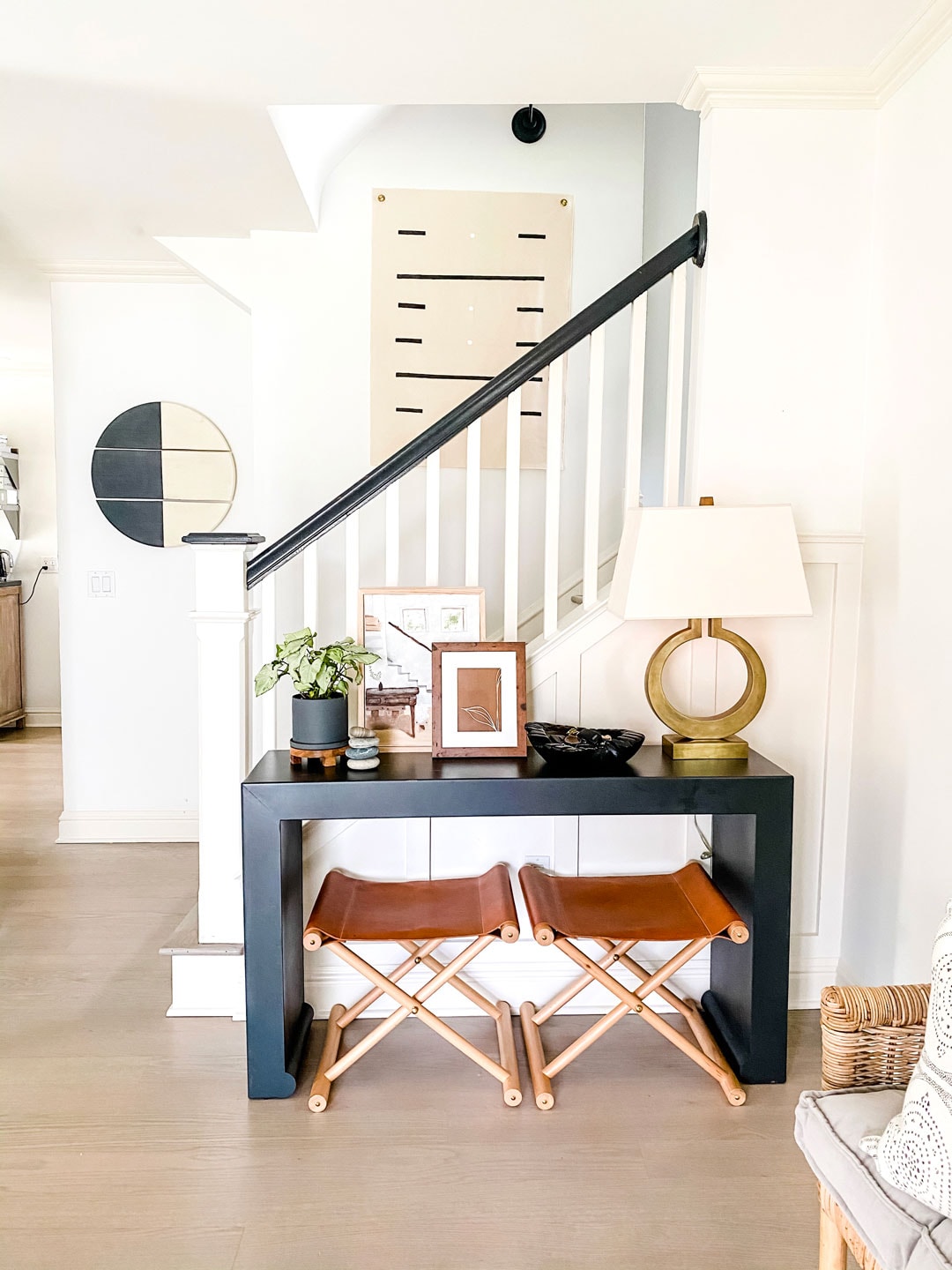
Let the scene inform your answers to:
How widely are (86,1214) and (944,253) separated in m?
2.61

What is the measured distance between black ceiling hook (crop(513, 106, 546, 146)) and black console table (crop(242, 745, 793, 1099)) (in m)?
2.41

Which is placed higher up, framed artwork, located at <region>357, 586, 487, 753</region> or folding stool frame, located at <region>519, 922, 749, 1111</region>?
framed artwork, located at <region>357, 586, 487, 753</region>

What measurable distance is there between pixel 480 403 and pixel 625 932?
1.32 m

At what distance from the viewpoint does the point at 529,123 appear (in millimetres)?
3344

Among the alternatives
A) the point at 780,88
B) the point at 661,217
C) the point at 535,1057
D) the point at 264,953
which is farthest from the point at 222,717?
the point at 661,217

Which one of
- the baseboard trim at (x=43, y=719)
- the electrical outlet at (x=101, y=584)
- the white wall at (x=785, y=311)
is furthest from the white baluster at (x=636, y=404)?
the baseboard trim at (x=43, y=719)

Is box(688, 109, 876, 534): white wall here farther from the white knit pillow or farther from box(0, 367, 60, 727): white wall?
box(0, 367, 60, 727): white wall

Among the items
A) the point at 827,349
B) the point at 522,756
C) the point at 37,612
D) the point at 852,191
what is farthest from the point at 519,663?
the point at 37,612

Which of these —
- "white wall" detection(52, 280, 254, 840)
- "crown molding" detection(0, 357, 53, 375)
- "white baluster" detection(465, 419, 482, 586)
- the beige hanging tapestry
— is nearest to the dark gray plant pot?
"white baluster" detection(465, 419, 482, 586)

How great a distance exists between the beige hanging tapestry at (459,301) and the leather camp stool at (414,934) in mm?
1660

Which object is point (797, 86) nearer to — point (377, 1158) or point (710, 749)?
point (710, 749)

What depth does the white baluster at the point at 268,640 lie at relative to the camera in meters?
2.46

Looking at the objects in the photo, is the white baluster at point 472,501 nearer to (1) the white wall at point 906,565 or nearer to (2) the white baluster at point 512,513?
(2) the white baluster at point 512,513

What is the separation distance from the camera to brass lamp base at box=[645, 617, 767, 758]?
2.25 metres
